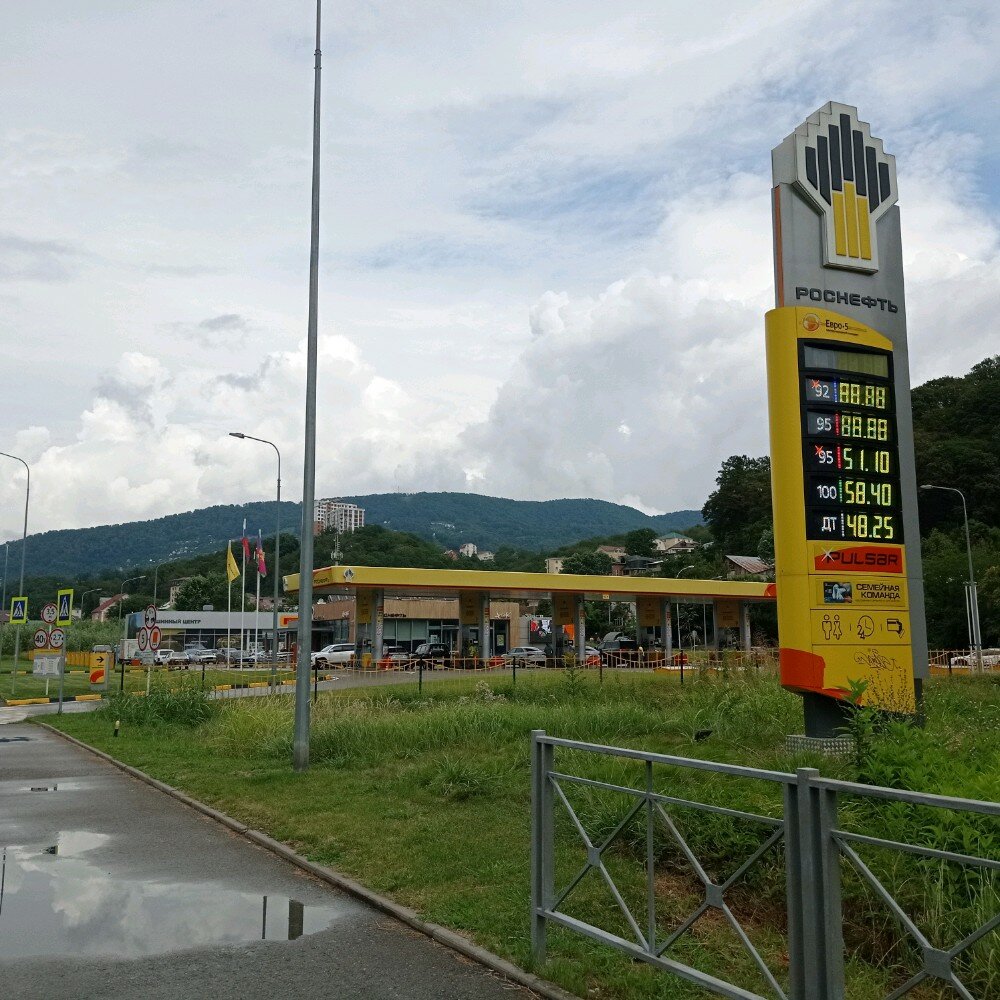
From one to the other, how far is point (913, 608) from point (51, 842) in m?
11.6

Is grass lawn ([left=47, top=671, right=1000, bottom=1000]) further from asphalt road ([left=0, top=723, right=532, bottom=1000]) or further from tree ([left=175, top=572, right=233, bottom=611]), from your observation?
tree ([left=175, top=572, right=233, bottom=611])

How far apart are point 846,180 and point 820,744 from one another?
8354 millimetres

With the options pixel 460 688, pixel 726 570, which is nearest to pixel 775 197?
pixel 460 688

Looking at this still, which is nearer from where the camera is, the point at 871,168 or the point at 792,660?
the point at 792,660

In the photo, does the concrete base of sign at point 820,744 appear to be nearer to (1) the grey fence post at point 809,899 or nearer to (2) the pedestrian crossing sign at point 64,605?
(1) the grey fence post at point 809,899

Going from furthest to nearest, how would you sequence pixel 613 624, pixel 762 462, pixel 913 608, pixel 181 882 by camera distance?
1. pixel 762 462
2. pixel 613 624
3. pixel 913 608
4. pixel 181 882

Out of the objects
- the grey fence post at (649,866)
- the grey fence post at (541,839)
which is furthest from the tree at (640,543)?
the grey fence post at (649,866)

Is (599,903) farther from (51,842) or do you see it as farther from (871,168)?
(871,168)

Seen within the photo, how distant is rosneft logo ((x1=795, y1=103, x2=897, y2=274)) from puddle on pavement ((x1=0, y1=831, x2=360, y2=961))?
39.0 ft

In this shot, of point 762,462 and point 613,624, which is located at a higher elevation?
point 762,462

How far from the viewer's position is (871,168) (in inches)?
616

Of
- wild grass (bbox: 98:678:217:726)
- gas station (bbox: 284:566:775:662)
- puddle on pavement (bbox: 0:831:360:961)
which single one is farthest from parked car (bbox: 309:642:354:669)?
puddle on pavement (bbox: 0:831:360:961)

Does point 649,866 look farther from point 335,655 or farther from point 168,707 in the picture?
point 335,655

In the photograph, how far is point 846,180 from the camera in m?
15.3
